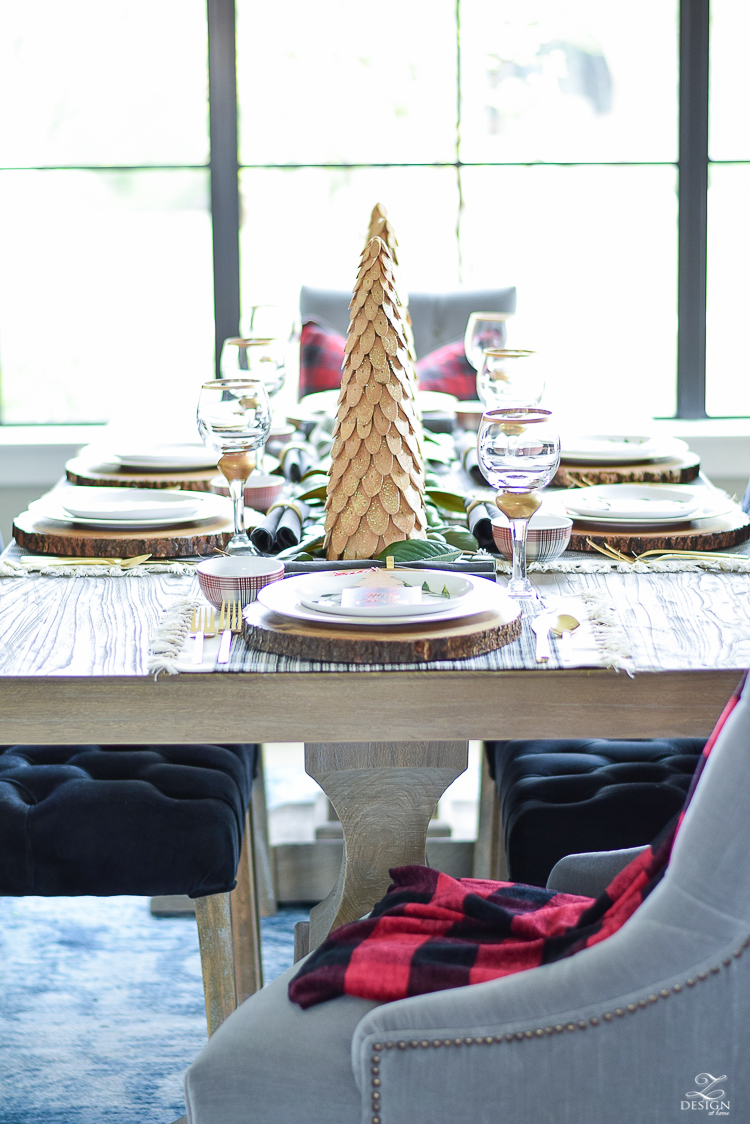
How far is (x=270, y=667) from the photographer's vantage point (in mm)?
1005

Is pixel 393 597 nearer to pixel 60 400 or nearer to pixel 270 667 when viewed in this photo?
pixel 270 667

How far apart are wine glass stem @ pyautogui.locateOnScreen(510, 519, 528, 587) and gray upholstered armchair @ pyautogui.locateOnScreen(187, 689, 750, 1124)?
493 millimetres

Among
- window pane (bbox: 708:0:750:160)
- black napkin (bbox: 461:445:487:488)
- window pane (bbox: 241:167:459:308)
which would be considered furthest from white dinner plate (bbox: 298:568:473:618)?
window pane (bbox: 708:0:750:160)

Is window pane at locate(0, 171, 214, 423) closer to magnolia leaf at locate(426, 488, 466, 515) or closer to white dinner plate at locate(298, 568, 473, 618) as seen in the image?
magnolia leaf at locate(426, 488, 466, 515)

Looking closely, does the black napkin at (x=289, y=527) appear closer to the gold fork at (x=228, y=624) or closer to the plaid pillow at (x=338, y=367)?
the gold fork at (x=228, y=624)

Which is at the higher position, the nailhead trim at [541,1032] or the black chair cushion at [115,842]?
the nailhead trim at [541,1032]

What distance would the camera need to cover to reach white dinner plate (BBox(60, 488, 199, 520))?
4.81ft

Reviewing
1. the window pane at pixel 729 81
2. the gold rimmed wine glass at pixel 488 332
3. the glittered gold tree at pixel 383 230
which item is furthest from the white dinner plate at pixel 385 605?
the window pane at pixel 729 81

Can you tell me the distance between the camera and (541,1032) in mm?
747

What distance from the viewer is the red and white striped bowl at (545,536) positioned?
1305 millimetres

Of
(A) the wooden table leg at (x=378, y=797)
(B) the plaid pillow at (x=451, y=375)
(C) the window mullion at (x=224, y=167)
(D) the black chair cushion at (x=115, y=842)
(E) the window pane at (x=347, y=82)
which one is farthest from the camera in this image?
(E) the window pane at (x=347, y=82)

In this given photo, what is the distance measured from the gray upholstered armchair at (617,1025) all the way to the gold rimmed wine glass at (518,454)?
1.57 feet

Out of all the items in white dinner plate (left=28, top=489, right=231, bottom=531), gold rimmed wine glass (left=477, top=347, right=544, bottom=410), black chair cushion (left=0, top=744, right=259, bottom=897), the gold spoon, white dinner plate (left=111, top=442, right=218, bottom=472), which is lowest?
black chair cushion (left=0, top=744, right=259, bottom=897)

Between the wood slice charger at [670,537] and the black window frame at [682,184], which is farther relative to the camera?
the black window frame at [682,184]
